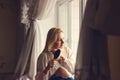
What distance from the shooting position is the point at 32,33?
3.13m

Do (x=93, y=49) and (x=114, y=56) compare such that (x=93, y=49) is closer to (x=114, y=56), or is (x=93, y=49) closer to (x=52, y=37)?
(x=114, y=56)

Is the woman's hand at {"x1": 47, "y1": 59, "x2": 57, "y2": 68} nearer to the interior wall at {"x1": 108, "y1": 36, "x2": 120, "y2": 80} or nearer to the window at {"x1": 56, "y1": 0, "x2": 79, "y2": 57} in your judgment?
the window at {"x1": 56, "y1": 0, "x2": 79, "y2": 57}

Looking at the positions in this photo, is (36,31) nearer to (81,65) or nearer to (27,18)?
(27,18)

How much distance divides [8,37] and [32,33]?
0.91 meters

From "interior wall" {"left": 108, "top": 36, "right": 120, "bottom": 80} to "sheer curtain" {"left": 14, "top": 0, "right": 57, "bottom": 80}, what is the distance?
5.50ft

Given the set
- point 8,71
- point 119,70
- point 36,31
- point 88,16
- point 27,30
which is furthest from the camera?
point 8,71

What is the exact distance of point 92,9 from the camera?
133 cm

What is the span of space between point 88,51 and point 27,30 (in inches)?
81.0

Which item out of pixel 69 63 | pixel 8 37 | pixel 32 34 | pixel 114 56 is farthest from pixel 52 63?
pixel 8 37

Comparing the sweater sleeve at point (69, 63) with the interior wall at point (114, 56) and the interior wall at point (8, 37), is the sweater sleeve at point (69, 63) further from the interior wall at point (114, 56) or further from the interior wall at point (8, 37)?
the interior wall at point (8, 37)

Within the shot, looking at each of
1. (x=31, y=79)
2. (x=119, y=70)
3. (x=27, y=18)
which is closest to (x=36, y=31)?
(x=27, y=18)

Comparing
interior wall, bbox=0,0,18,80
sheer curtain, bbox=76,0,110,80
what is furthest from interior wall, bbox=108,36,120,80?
interior wall, bbox=0,0,18,80

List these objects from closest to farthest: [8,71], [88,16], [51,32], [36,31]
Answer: [88,16], [51,32], [36,31], [8,71]

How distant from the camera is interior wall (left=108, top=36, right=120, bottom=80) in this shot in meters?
1.25
